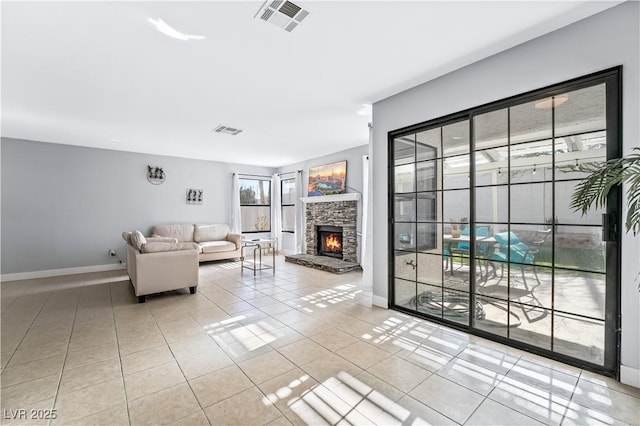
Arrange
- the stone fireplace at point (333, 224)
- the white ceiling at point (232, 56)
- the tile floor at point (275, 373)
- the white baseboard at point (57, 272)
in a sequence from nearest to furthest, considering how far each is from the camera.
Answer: the tile floor at point (275, 373)
the white ceiling at point (232, 56)
the white baseboard at point (57, 272)
the stone fireplace at point (333, 224)

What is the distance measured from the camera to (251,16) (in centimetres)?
209

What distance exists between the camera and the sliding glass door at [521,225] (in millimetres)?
2123

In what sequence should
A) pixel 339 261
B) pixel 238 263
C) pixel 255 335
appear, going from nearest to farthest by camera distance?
pixel 255 335 < pixel 339 261 < pixel 238 263

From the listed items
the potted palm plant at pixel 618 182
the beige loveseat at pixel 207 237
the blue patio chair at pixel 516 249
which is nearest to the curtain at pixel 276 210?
the beige loveseat at pixel 207 237

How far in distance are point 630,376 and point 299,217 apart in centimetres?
659

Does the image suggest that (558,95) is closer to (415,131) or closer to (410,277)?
(415,131)

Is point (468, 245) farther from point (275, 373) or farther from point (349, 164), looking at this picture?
point (349, 164)

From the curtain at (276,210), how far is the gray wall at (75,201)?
7.99 feet

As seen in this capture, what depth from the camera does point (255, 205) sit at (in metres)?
8.59

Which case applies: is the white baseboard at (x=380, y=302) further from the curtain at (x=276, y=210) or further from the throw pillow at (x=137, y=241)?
the curtain at (x=276, y=210)

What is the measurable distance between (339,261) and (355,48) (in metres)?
4.62

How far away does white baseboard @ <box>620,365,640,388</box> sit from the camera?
193 centimetres

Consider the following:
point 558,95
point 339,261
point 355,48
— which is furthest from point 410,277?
point 339,261

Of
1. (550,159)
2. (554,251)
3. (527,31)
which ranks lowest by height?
(554,251)
